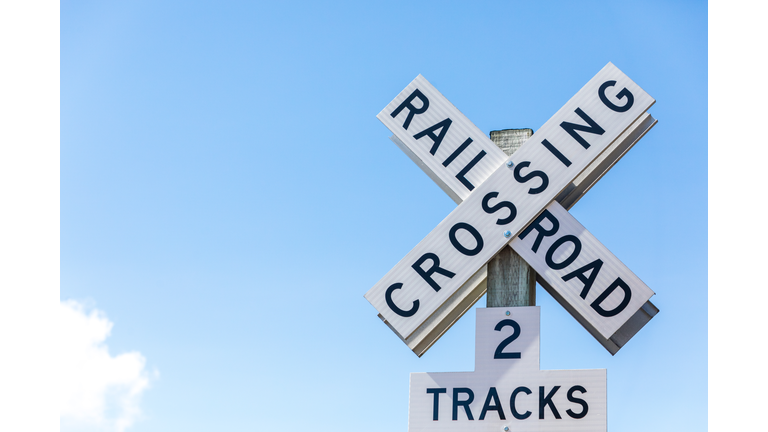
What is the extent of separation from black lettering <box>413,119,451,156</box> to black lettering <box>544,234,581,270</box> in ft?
2.62

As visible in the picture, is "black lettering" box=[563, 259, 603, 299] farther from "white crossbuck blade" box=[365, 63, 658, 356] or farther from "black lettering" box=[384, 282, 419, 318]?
"black lettering" box=[384, 282, 419, 318]

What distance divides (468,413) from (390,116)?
1603 millimetres

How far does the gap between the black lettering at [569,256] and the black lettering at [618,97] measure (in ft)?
2.38

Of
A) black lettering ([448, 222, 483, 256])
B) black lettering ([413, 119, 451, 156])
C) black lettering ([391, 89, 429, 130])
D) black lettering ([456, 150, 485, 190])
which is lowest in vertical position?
black lettering ([448, 222, 483, 256])

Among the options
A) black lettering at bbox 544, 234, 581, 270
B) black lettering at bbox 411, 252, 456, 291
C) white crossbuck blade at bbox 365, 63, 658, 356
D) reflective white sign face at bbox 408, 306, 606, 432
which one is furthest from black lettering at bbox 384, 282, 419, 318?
black lettering at bbox 544, 234, 581, 270

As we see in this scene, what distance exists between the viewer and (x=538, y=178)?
342cm

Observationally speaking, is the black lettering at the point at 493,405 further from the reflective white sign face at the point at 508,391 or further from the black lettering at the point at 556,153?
the black lettering at the point at 556,153

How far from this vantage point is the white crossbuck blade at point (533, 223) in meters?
3.27

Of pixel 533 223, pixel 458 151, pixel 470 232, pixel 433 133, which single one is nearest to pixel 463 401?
pixel 470 232

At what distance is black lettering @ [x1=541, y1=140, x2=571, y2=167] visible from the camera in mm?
3427

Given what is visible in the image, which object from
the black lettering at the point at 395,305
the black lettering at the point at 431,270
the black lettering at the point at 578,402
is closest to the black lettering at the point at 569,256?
the black lettering at the point at 431,270

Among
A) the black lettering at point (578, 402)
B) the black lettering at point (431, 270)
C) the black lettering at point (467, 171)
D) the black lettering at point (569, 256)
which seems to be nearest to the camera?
the black lettering at point (578, 402)

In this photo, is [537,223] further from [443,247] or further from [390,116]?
[390,116]
